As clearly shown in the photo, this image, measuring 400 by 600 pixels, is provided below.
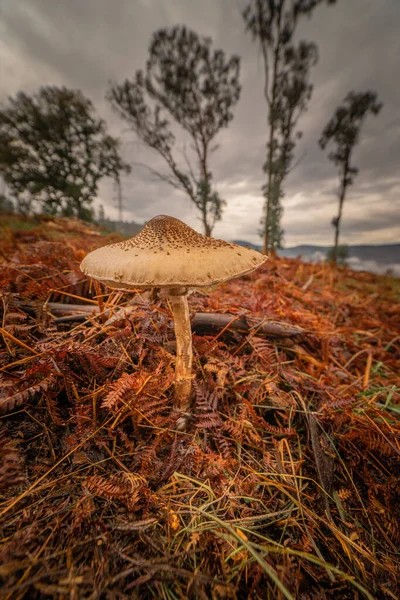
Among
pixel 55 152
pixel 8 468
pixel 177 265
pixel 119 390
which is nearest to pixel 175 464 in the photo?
pixel 119 390

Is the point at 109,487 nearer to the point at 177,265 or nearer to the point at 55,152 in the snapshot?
the point at 177,265

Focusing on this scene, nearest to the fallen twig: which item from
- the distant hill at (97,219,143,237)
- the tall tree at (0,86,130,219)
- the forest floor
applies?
the forest floor

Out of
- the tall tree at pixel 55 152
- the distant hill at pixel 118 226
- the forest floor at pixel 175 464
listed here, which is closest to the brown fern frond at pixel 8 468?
the forest floor at pixel 175 464

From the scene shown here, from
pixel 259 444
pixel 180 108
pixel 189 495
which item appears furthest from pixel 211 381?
pixel 180 108

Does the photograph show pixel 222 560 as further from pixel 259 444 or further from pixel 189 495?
pixel 259 444

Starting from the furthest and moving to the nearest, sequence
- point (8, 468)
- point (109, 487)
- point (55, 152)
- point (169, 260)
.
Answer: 1. point (55, 152)
2. point (169, 260)
3. point (109, 487)
4. point (8, 468)

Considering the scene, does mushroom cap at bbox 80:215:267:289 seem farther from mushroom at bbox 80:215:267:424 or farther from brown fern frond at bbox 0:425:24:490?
brown fern frond at bbox 0:425:24:490
